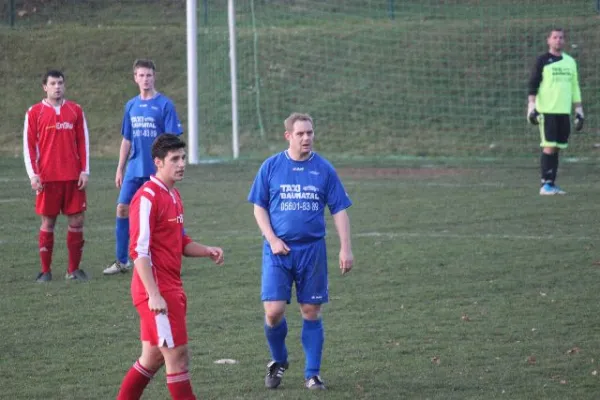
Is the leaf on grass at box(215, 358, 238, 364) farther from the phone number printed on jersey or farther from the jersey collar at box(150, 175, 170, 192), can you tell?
the jersey collar at box(150, 175, 170, 192)

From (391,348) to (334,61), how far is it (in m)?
17.1

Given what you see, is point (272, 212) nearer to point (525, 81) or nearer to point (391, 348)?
point (391, 348)

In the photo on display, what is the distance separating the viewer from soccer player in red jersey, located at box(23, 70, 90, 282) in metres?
10.1

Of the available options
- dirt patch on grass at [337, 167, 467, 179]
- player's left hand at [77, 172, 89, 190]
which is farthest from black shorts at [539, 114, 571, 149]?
player's left hand at [77, 172, 89, 190]

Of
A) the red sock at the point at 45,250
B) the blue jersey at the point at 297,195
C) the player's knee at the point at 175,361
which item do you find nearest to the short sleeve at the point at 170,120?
the red sock at the point at 45,250

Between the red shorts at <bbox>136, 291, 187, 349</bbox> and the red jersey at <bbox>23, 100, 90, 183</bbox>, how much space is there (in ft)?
15.8

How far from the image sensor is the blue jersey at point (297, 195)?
670 cm

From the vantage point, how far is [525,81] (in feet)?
79.0

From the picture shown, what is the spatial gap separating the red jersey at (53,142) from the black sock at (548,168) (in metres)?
7.19

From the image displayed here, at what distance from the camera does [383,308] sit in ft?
28.9

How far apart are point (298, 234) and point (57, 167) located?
4.08 metres

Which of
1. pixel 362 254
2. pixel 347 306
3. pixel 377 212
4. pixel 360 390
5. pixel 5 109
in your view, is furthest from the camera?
pixel 5 109

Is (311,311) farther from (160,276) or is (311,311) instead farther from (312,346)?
(160,276)

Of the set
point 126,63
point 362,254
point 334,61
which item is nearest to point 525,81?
point 334,61
